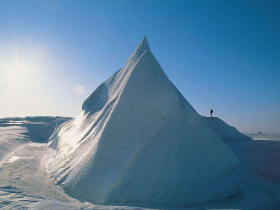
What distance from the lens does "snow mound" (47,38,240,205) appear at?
2.28 m

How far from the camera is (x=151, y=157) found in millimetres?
2543

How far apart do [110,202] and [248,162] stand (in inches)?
148

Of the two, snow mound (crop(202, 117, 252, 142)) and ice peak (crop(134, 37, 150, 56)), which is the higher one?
ice peak (crop(134, 37, 150, 56))

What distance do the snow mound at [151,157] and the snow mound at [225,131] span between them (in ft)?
16.5

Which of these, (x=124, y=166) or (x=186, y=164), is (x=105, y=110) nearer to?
(x=124, y=166)

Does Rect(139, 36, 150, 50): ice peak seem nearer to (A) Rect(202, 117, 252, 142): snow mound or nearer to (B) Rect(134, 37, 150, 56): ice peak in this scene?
(B) Rect(134, 37, 150, 56): ice peak

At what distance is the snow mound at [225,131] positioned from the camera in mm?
7735

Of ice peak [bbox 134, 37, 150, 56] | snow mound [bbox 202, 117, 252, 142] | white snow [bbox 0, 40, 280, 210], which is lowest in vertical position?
white snow [bbox 0, 40, 280, 210]

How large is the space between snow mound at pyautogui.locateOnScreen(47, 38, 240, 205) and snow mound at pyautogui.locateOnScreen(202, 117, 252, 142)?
5.01 metres

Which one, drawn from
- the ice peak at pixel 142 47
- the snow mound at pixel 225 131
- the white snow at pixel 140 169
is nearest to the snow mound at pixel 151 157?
the white snow at pixel 140 169

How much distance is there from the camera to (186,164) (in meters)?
2.65

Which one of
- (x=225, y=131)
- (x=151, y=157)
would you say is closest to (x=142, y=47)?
(x=151, y=157)

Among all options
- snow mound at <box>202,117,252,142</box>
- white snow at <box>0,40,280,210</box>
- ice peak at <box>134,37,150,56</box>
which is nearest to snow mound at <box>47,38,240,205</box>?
white snow at <box>0,40,280,210</box>

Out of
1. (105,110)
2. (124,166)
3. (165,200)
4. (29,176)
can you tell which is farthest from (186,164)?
(29,176)
